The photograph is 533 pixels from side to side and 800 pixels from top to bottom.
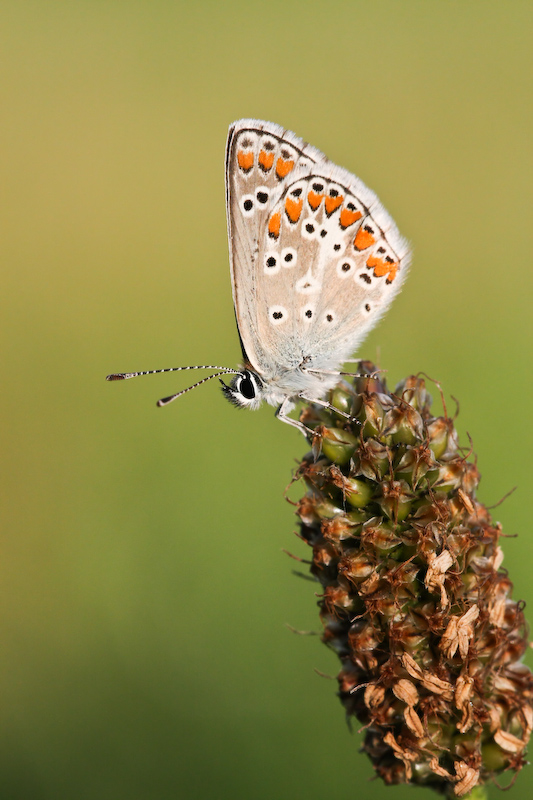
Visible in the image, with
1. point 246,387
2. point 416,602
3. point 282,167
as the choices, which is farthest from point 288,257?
point 416,602

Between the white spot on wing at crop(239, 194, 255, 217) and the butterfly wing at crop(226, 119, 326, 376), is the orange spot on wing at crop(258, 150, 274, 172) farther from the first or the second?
the white spot on wing at crop(239, 194, 255, 217)

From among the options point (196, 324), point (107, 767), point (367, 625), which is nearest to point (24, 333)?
point (196, 324)

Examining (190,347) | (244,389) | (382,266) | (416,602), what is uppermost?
(190,347)

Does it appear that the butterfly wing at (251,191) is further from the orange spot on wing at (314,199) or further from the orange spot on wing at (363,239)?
the orange spot on wing at (363,239)

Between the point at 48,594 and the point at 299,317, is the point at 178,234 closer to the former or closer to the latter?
the point at 48,594

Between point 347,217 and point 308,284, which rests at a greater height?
point 347,217

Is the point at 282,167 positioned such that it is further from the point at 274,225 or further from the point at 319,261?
the point at 319,261
